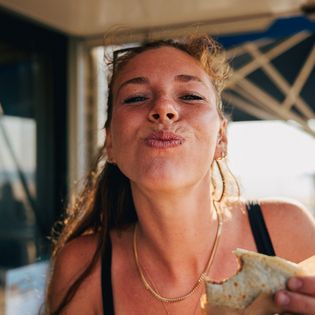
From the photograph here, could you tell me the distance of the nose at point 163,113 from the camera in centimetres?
138

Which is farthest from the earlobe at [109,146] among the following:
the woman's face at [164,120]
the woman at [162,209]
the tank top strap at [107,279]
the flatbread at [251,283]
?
the flatbread at [251,283]

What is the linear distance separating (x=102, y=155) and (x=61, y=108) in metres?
1.93

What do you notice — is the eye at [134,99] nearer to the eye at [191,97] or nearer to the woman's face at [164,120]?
the woman's face at [164,120]

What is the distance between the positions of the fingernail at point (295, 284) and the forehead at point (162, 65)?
2.47 ft

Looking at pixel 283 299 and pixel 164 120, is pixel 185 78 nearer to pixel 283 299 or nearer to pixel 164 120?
pixel 164 120

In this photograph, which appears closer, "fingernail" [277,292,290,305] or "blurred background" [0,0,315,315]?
"fingernail" [277,292,290,305]

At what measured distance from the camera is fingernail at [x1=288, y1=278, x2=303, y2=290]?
1012 mm

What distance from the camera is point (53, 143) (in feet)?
12.4

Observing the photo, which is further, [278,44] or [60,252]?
[278,44]

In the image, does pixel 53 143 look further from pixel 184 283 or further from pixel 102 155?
pixel 184 283

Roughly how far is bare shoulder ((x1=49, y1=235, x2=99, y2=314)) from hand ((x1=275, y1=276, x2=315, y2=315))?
0.87 meters

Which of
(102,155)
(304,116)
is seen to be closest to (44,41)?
(102,155)

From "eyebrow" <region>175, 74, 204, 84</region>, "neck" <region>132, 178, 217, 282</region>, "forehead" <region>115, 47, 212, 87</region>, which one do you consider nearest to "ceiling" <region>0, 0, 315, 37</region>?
"forehead" <region>115, 47, 212, 87</region>

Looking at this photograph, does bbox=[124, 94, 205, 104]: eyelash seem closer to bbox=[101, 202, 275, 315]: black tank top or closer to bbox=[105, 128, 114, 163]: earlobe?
bbox=[105, 128, 114, 163]: earlobe
